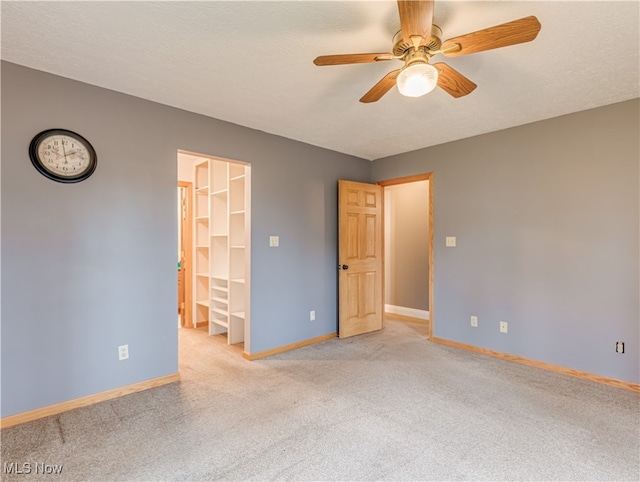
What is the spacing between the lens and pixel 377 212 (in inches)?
181

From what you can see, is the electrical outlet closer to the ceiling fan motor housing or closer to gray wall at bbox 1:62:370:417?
gray wall at bbox 1:62:370:417

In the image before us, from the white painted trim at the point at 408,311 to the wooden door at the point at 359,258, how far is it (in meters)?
0.88

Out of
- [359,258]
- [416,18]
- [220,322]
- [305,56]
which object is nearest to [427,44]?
[416,18]

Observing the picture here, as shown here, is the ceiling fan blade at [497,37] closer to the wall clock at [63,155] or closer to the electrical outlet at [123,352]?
the wall clock at [63,155]

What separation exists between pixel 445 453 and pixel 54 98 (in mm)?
3465

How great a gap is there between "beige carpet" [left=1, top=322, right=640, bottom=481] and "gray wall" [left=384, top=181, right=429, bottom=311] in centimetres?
207

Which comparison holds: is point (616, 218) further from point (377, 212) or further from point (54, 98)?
point (54, 98)

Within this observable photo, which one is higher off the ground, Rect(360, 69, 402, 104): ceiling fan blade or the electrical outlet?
Rect(360, 69, 402, 104): ceiling fan blade

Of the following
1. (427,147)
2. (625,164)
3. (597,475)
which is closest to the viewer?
(597,475)

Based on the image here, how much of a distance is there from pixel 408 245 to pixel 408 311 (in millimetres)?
1055

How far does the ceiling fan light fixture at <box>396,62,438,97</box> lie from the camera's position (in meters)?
1.67

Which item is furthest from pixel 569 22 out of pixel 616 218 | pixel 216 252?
pixel 216 252

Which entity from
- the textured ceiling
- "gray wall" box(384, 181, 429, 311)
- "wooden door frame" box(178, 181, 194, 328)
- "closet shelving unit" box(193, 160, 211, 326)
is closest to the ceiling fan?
the textured ceiling

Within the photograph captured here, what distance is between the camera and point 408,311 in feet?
17.6
